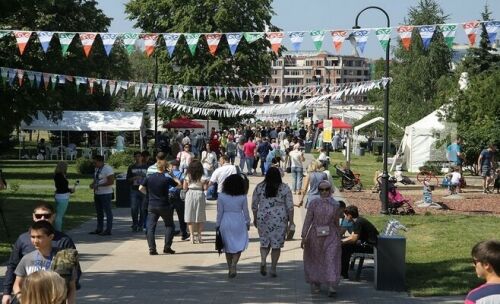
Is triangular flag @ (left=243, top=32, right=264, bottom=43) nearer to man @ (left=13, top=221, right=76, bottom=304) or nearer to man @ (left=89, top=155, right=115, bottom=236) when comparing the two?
man @ (left=89, top=155, right=115, bottom=236)

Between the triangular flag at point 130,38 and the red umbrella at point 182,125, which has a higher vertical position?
the triangular flag at point 130,38

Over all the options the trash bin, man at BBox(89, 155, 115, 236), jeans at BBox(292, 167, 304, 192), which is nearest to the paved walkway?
the trash bin

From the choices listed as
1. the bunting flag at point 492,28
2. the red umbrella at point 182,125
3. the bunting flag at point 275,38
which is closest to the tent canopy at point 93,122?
the red umbrella at point 182,125

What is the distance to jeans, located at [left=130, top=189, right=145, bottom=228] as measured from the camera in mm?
17844

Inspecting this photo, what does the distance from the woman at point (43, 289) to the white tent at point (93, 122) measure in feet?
147

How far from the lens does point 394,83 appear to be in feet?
218

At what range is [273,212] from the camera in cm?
1253

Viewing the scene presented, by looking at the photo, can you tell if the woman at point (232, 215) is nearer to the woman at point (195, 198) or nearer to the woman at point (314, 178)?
the woman at point (195, 198)

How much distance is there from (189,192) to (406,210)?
316 inches

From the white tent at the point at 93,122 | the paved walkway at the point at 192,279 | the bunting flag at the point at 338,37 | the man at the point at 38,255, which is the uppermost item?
the bunting flag at the point at 338,37

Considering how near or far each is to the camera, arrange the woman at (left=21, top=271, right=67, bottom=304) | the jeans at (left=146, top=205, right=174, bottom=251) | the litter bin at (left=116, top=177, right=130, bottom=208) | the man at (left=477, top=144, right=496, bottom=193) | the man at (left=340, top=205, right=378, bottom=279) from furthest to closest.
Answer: the man at (left=477, top=144, right=496, bottom=193)
the litter bin at (left=116, top=177, right=130, bottom=208)
the jeans at (left=146, top=205, right=174, bottom=251)
the man at (left=340, top=205, right=378, bottom=279)
the woman at (left=21, top=271, right=67, bottom=304)

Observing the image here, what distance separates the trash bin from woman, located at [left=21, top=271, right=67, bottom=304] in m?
7.04

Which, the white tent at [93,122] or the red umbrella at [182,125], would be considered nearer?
→ the white tent at [93,122]

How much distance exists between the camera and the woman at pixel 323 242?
11.2 meters
